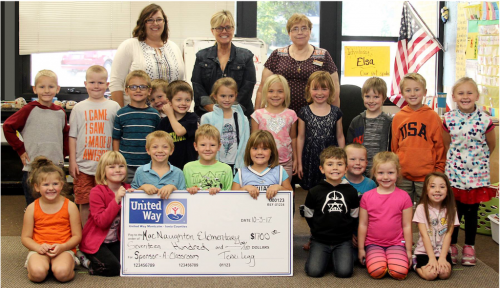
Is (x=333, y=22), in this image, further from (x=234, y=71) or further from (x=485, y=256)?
(x=485, y=256)

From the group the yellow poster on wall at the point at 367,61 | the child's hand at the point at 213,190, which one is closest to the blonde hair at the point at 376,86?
the child's hand at the point at 213,190

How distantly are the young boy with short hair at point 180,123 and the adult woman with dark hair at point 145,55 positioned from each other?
38 centimetres

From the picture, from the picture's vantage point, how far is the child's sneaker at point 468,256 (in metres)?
3.06

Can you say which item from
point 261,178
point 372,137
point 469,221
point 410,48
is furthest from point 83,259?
point 410,48

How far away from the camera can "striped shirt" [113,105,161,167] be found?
10.4 ft

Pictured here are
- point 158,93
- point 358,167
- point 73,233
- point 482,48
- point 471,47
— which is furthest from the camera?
point 471,47

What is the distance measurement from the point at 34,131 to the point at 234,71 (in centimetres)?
138

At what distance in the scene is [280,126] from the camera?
10.8 feet

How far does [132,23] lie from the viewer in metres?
5.20

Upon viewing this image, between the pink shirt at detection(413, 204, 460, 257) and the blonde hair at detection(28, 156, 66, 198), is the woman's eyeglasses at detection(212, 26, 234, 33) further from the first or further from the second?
the pink shirt at detection(413, 204, 460, 257)

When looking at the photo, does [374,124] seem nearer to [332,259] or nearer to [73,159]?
[332,259]

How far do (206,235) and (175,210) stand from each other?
0.72 feet

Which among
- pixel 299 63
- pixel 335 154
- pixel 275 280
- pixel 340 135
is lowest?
pixel 275 280

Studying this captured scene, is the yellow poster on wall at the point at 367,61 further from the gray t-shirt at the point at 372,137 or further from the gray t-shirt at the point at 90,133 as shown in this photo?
the gray t-shirt at the point at 90,133
